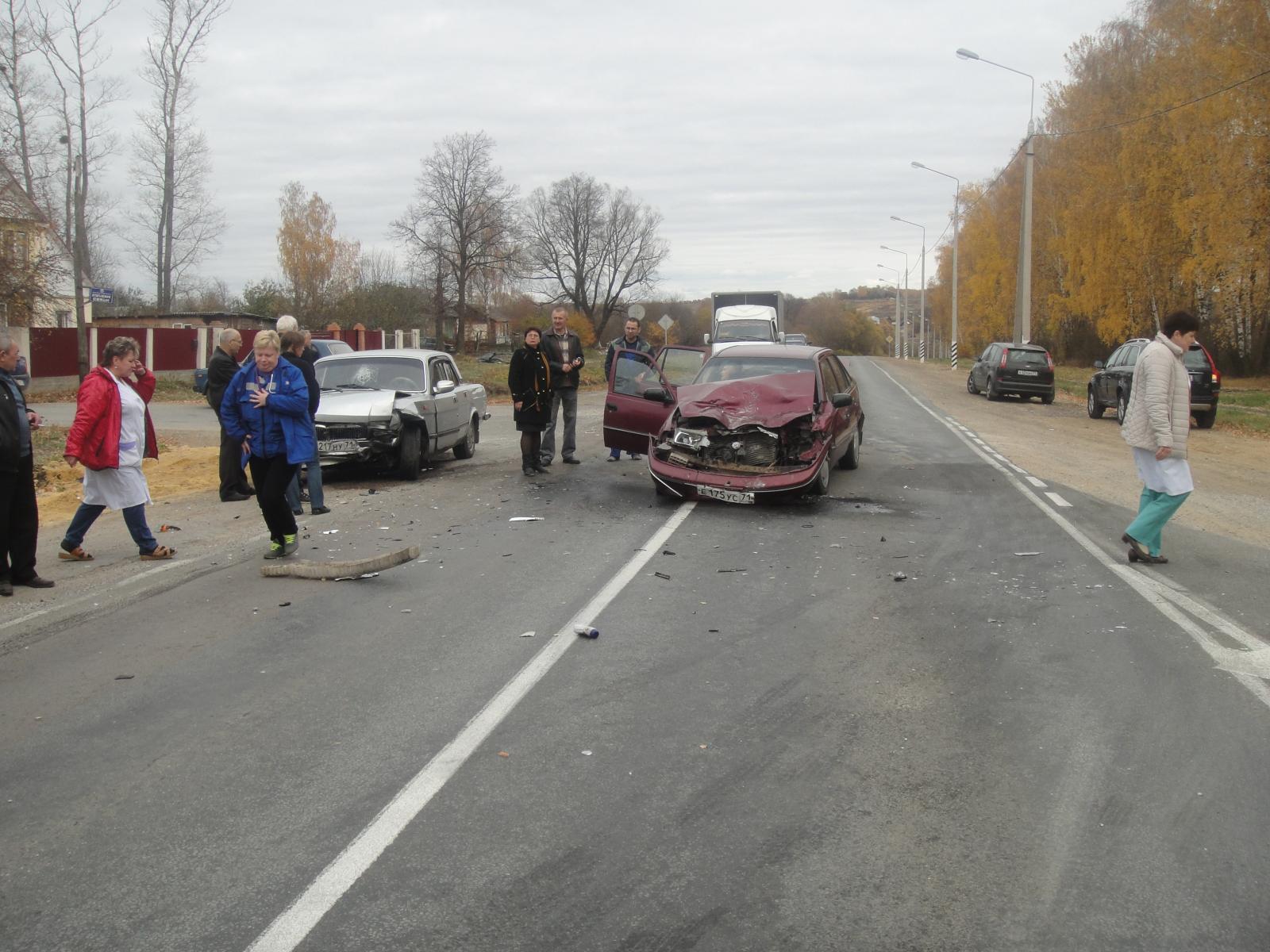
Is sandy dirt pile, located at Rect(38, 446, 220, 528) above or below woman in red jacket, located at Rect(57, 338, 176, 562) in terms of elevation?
below

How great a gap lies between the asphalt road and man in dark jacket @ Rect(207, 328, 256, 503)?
3923mm

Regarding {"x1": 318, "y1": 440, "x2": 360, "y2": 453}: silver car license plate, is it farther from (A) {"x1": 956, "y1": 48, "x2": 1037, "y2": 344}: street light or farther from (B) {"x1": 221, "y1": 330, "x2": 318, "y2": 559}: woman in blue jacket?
(A) {"x1": 956, "y1": 48, "x2": 1037, "y2": 344}: street light

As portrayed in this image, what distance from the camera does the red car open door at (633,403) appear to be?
1250 cm

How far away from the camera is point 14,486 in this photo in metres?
7.83

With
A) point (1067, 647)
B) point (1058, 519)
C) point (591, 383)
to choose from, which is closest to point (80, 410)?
point (1067, 647)

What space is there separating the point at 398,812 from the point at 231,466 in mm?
8666

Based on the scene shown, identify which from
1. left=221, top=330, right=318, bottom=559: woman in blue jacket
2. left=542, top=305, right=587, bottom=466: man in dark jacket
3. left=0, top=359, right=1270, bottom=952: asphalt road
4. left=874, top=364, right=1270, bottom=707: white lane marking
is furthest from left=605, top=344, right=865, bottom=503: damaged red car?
left=221, top=330, right=318, bottom=559: woman in blue jacket

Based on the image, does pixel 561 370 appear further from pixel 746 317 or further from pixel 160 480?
pixel 746 317

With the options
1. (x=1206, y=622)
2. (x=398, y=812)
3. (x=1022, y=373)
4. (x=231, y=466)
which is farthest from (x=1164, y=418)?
(x=1022, y=373)

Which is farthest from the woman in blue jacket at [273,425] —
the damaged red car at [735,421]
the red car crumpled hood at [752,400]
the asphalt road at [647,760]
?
the red car crumpled hood at [752,400]

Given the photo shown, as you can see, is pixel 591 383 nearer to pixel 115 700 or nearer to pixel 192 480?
pixel 192 480

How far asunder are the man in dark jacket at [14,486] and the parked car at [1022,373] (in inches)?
1092

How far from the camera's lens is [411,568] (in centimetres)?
834

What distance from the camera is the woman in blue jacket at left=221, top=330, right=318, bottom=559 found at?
8.27m
